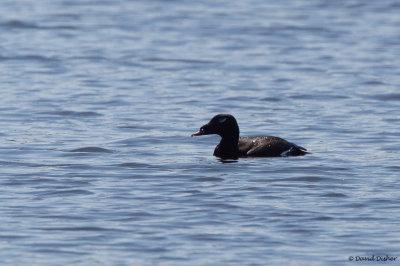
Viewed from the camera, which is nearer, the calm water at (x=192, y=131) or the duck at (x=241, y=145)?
the calm water at (x=192, y=131)

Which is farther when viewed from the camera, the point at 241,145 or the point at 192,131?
the point at 192,131

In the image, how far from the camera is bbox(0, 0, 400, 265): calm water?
39.8 ft

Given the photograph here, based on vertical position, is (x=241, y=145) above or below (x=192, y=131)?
above

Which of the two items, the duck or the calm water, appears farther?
the duck

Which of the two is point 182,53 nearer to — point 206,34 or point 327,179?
point 206,34

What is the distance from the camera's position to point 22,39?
1250 inches

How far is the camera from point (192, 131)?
1938 centimetres

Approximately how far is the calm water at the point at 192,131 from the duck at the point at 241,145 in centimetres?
25

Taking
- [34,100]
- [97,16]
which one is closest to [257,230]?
[34,100]

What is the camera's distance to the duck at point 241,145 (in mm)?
17062

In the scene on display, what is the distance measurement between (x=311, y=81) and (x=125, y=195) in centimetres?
1201

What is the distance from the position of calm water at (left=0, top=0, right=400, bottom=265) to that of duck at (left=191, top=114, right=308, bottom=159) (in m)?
0.25

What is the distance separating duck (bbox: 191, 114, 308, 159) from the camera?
17.1 meters

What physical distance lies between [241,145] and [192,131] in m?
2.00
